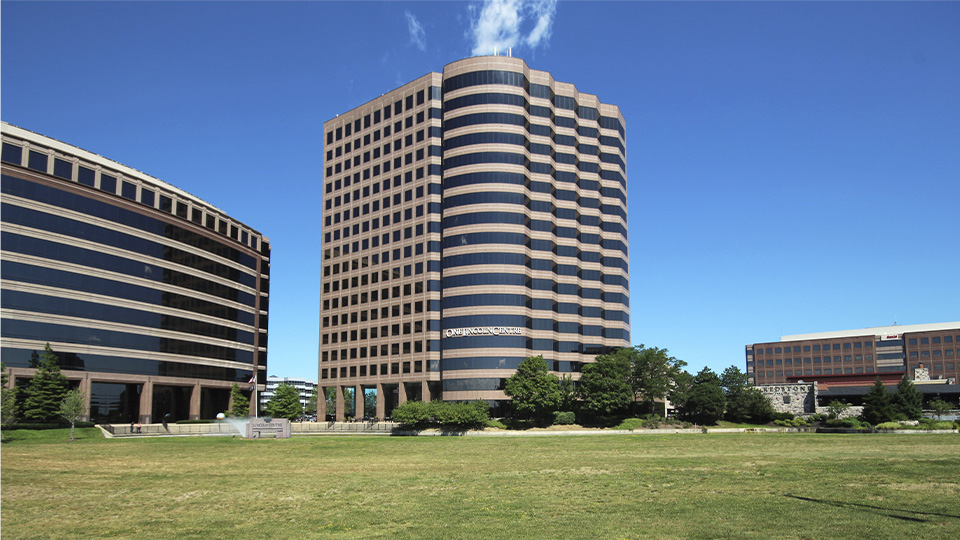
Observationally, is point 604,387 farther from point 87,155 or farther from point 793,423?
point 87,155

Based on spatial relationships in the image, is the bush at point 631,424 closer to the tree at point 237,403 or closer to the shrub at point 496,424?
the shrub at point 496,424

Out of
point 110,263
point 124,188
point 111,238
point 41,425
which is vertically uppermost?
point 124,188

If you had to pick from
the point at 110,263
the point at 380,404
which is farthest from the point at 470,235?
the point at 110,263

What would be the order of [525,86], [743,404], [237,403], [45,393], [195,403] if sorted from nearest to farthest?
1. [45,393]
2. [743,404]
3. [195,403]
4. [525,86]
5. [237,403]

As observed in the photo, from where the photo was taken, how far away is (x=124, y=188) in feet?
346

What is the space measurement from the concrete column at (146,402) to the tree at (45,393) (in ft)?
57.8

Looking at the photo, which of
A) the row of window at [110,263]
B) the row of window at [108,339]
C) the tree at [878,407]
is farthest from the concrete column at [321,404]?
the tree at [878,407]

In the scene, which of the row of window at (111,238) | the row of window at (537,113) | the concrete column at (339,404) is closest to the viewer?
the row of window at (111,238)

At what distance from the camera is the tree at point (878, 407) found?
105 m

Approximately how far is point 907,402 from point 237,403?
367 feet

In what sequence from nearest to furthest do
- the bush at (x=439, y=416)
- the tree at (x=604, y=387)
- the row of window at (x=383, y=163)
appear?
the bush at (x=439, y=416) → the tree at (x=604, y=387) → the row of window at (x=383, y=163)

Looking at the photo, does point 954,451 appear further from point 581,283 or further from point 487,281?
point 581,283

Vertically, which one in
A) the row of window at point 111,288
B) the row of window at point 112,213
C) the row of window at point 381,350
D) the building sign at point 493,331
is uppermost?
the row of window at point 112,213

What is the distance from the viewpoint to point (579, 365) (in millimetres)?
125562
